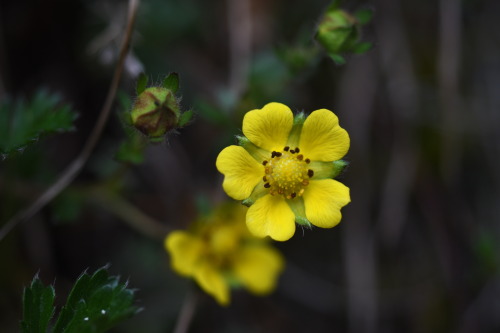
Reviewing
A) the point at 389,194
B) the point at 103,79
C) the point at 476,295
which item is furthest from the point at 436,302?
the point at 103,79

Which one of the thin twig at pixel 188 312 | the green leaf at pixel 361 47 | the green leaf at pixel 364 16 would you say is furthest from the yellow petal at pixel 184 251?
the green leaf at pixel 364 16

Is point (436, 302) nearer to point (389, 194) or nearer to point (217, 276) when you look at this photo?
point (389, 194)

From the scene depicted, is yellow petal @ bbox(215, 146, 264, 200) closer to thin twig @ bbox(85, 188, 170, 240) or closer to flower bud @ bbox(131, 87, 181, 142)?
flower bud @ bbox(131, 87, 181, 142)

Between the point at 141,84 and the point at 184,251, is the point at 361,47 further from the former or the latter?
the point at 184,251

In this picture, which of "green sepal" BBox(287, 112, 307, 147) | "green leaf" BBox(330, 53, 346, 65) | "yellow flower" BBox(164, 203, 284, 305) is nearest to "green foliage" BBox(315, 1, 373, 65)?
"green leaf" BBox(330, 53, 346, 65)

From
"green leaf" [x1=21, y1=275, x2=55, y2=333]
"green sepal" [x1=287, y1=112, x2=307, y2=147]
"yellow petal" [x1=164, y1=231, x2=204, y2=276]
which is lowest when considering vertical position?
"green leaf" [x1=21, y1=275, x2=55, y2=333]

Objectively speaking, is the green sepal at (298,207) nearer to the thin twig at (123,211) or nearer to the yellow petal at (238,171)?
the yellow petal at (238,171)

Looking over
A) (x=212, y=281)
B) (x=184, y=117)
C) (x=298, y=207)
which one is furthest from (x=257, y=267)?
(x=184, y=117)
